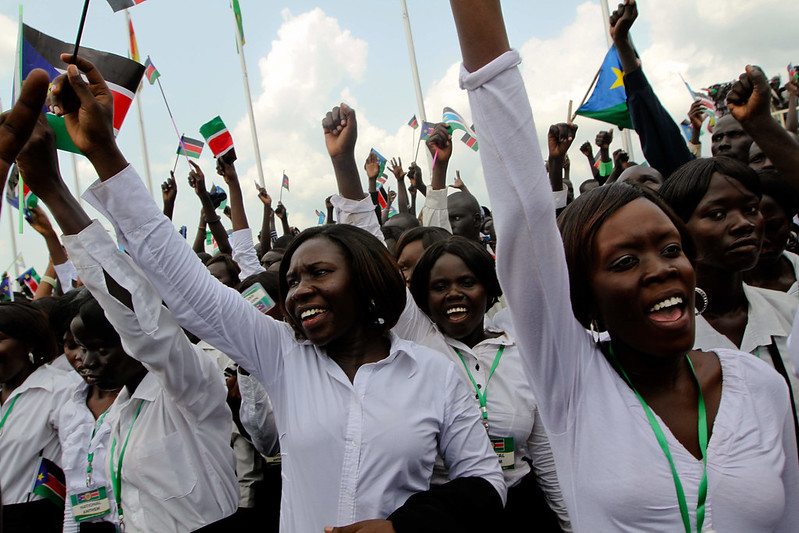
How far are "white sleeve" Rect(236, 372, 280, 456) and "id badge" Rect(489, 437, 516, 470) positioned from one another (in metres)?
0.94

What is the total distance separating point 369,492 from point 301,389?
1.31 ft

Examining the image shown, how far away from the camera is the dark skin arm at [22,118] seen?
110 centimetres

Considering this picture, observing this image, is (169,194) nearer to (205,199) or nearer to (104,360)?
(205,199)

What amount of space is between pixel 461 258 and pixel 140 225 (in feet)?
4.91

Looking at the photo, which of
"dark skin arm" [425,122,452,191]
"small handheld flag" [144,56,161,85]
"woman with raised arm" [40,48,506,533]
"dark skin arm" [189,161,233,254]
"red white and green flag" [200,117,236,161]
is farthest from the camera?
"small handheld flag" [144,56,161,85]

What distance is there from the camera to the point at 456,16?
3.88ft

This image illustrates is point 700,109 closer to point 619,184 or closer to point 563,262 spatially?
point 619,184

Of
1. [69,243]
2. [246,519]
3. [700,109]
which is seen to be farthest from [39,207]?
[700,109]

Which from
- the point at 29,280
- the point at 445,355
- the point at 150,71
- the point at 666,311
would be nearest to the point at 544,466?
the point at 445,355

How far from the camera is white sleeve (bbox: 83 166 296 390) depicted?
1781mm

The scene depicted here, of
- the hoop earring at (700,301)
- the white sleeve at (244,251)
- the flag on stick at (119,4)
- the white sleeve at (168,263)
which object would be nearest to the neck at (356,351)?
the white sleeve at (168,263)

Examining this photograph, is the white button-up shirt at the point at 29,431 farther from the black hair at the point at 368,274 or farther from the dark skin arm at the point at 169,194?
the dark skin arm at the point at 169,194

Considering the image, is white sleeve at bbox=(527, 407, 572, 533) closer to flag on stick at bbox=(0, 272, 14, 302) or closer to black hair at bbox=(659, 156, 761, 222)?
black hair at bbox=(659, 156, 761, 222)

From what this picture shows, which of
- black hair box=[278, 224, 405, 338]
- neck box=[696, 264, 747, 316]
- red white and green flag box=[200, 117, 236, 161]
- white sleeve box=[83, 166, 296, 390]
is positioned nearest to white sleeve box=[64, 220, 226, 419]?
white sleeve box=[83, 166, 296, 390]
